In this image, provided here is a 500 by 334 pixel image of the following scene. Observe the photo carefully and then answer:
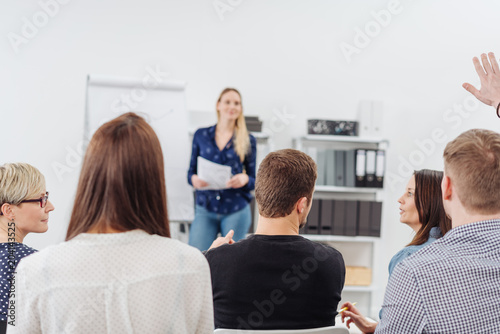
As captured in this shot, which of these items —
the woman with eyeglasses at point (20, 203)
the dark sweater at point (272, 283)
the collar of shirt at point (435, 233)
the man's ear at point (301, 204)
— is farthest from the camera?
the collar of shirt at point (435, 233)

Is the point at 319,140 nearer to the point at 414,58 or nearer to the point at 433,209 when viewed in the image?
the point at 414,58

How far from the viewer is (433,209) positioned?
203cm

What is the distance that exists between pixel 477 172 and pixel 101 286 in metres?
0.91

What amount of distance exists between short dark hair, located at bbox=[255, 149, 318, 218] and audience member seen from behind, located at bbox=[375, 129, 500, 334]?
0.50 m

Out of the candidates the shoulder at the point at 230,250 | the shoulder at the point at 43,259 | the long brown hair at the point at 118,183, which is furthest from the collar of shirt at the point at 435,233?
the shoulder at the point at 43,259

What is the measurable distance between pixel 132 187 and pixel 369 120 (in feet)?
12.2

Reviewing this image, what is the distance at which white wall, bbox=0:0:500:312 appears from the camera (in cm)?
432

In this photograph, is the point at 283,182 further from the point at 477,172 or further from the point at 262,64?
the point at 262,64

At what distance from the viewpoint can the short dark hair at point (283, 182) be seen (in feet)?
5.41

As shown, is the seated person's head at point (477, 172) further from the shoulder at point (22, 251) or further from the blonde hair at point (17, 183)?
the blonde hair at point (17, 183)

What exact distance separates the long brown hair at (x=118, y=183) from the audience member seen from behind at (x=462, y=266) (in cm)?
61

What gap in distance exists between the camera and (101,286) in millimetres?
1043

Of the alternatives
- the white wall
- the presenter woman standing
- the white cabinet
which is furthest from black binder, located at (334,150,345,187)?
the presenter woman standing

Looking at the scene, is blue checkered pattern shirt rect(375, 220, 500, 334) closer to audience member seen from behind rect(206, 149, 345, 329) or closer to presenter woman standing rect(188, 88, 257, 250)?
audience member seen from behind rect(206, 149, 345, 329)
